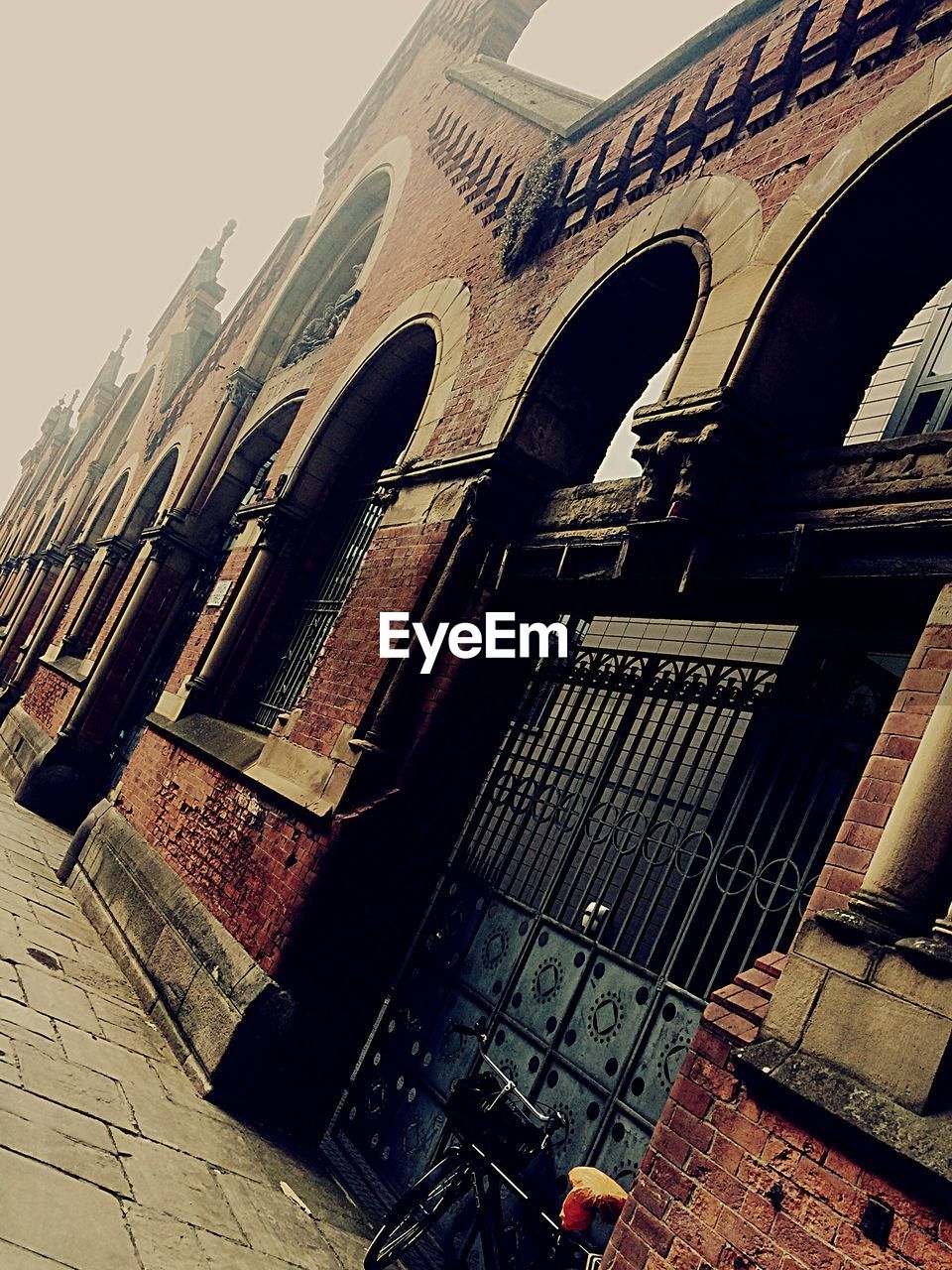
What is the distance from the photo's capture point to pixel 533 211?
5785 millimetres

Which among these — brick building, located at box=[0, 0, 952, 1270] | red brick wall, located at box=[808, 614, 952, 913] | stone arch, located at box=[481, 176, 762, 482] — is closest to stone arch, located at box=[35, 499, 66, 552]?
brick building, located at box=[0, 0, 952, 1270]

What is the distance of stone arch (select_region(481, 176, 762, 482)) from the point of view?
13.3 feet

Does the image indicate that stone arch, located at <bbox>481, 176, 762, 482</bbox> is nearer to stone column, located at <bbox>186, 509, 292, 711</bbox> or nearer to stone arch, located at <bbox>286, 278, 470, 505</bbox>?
stone arch, located at <bbox>286, 278, 470, 505</bbox>

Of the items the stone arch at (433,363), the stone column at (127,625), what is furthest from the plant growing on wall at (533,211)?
the stone column at (127,625)

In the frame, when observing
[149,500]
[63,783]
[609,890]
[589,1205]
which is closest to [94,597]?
[149,500]

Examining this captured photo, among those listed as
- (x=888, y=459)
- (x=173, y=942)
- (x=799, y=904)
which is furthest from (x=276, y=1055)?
(x=888, y=459)

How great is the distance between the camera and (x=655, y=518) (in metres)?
3.87

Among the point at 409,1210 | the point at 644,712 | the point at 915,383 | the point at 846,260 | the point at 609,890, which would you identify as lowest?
the point at 409,1210

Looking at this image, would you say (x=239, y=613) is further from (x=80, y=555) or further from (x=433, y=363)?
(x=80, y=555)

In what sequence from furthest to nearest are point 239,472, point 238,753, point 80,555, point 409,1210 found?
point 80,555 < point 239,472 < point 238,753 < point 409,1210

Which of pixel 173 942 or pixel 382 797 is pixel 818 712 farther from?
pixel 173 942

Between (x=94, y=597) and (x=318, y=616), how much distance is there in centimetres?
697

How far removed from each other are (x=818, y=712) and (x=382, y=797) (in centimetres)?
241

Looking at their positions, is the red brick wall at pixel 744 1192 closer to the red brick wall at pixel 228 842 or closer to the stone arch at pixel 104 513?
the red brick wall at pixel 228 842
